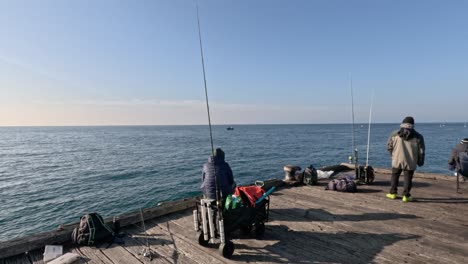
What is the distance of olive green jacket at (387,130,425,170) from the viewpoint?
6863 mm

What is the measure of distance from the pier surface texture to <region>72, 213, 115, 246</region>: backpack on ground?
0.15 m

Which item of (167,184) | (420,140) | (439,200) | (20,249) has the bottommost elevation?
(167,184)

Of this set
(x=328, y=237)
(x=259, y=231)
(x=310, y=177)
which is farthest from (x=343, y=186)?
(x=259, y=231)

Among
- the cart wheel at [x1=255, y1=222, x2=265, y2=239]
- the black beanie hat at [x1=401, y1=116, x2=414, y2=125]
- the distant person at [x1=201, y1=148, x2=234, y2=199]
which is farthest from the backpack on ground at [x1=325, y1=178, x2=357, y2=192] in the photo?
the distant person at [x1=201, y1=148, x2=234, y2=199]

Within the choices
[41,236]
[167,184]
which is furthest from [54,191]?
[41,236]

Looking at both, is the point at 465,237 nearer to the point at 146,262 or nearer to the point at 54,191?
the point at 146,262

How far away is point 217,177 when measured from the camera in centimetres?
512

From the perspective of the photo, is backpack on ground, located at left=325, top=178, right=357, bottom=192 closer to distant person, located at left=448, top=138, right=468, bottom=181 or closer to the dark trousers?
the dark trousers

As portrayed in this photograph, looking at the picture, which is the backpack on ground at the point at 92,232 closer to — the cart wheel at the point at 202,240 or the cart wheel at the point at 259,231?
the cart wheel at the point at 202,240

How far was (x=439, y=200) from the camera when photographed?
721 centimetres

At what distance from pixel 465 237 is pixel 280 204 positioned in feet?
13.0

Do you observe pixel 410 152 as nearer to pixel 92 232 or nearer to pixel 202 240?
pixel 202 240

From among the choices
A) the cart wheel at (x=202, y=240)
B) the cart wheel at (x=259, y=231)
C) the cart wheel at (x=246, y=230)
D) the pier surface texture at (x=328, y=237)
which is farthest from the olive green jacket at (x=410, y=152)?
the cart wheel at (x=202, y=240)

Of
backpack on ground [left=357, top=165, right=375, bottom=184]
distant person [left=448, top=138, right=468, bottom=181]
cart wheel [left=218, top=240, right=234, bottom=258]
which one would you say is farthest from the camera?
backpack on ground [left=357, top=165, right=375, bottom=184]
